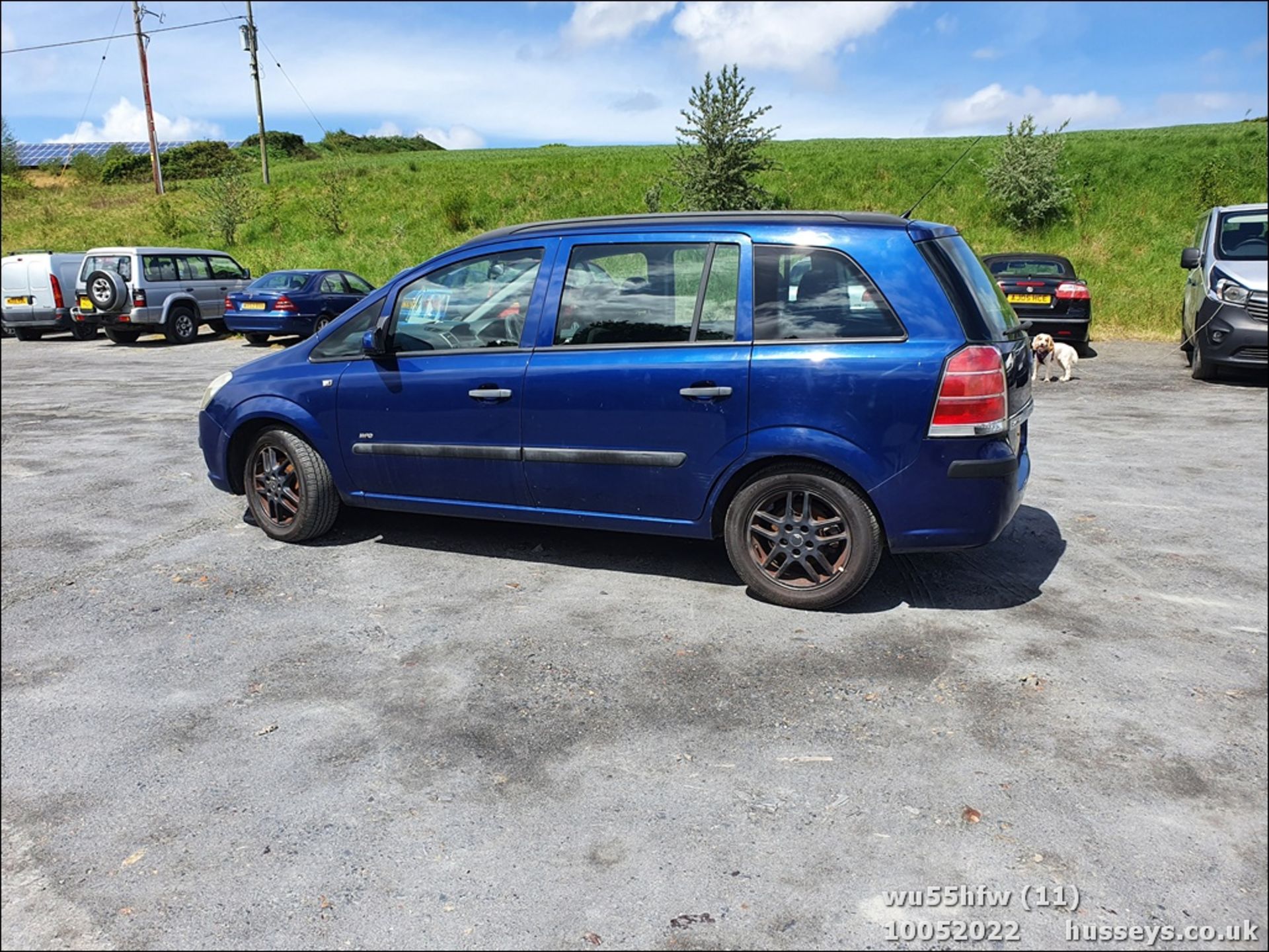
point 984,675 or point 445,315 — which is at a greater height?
point 445,315

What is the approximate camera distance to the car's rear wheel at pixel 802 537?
14.7ft

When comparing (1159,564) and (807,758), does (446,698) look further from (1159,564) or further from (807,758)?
(1159,564)

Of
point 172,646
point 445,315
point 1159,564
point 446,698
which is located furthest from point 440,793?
point 1159,564

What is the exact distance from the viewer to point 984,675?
3846mm

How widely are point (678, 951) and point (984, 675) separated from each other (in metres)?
2.04

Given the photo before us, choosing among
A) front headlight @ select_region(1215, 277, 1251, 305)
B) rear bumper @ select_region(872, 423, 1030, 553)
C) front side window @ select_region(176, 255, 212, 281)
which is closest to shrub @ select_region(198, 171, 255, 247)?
front side window @ select_region(176, 255, 212, 281)

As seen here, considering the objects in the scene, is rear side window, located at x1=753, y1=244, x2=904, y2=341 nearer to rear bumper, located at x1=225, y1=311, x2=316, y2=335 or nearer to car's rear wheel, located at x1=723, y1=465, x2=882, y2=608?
car's rear wheel, located at x1=723, y1=465, x2=882, y2=608

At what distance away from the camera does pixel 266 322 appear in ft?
61.2

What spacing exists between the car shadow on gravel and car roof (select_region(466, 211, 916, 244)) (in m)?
1.78

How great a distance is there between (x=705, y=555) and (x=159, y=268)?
18.2m

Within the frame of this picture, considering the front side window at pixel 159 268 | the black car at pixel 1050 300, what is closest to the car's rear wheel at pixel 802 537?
the black car at pixel 1050 300

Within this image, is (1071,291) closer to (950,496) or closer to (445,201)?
(950,496)

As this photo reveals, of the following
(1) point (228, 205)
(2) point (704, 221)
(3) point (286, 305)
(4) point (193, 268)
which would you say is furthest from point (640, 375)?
(1) point (228, 205)

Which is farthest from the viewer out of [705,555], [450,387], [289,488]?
[289,488]
